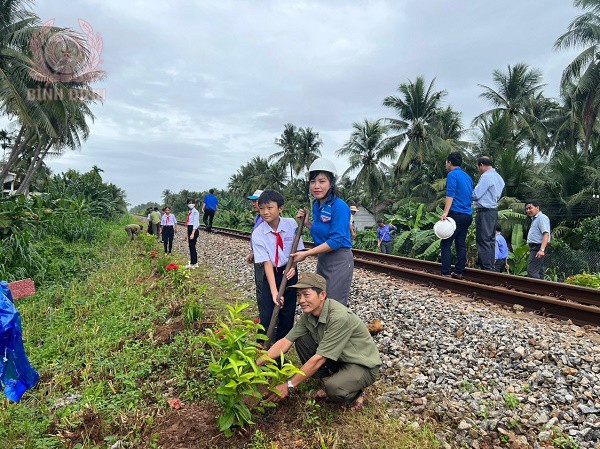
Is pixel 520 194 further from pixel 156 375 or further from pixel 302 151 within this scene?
pixel 302 151

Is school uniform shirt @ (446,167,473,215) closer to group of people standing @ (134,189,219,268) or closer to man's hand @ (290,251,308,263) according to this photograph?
man's hand @ (290,251,308,263)

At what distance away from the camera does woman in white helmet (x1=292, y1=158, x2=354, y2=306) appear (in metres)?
3.55

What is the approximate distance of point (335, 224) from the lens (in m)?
3.59

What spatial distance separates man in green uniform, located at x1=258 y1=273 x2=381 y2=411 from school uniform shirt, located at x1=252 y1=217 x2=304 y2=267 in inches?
28.6

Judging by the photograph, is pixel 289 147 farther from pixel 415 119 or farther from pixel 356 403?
pixel 356 403

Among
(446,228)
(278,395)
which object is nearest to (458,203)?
(446,228)

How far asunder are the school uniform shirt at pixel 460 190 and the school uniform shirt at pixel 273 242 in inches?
133

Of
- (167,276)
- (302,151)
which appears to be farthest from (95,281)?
(302,151)

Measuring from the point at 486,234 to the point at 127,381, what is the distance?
5.85m

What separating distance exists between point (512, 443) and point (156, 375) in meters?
3.05

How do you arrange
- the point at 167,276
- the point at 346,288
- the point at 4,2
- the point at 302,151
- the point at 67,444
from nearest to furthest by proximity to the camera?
1. the point at 67,444
2. the point at 346,288
3. the point at 167,276
4. the point at 4,2
5. the point at 302,151

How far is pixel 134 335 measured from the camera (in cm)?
486

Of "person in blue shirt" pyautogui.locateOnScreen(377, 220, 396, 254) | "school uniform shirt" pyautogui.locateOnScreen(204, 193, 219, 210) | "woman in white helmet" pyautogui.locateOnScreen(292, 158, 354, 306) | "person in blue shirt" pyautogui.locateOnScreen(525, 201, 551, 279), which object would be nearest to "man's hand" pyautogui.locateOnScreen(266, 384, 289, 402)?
"woman in white helmet" pyautogui.locateOnScreen(292, 158, 354, 306)

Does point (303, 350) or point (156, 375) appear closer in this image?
point (303, 350)
